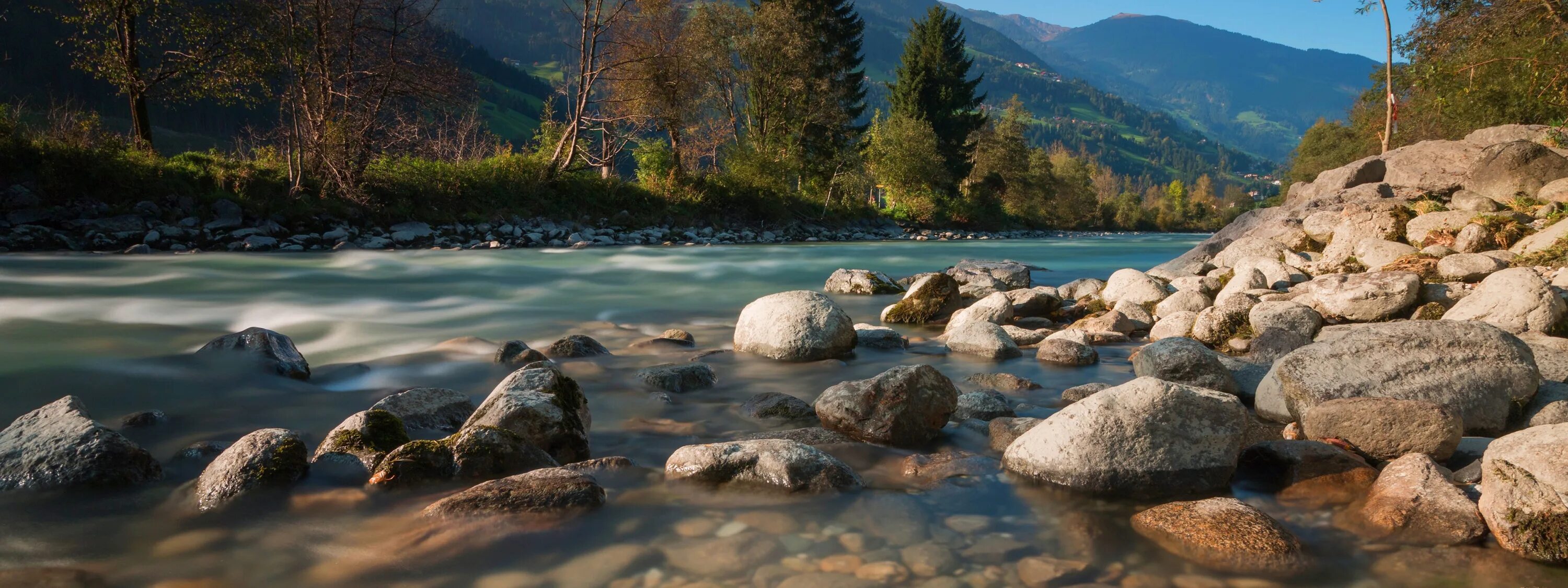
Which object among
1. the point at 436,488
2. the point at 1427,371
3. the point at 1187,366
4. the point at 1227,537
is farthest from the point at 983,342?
the point at 436,488

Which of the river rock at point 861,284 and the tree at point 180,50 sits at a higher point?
the tree at point 180,50

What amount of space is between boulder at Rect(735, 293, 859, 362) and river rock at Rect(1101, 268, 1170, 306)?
4708 millimetres

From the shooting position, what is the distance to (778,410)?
5.30 m

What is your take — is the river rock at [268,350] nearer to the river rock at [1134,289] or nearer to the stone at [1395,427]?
the stone at [1395,427]

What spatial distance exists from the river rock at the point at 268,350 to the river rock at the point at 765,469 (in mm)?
3825

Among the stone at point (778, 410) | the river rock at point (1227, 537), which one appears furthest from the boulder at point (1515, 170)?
the stone at point (778, 410)

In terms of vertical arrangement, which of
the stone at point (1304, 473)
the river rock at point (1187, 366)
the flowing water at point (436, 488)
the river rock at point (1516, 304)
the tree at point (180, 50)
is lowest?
the flowing water at point (436, 488)

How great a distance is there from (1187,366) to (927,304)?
4.68 m

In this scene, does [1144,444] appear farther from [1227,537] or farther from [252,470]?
[252,470]

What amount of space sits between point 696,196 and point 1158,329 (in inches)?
1025

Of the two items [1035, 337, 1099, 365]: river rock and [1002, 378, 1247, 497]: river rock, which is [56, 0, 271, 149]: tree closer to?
[1035, 337, 1099, 365]: river rock

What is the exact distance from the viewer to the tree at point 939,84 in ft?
182

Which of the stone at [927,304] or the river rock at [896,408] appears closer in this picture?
the river rock at [896,408]

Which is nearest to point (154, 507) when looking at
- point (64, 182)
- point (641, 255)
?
point (641, 255)
